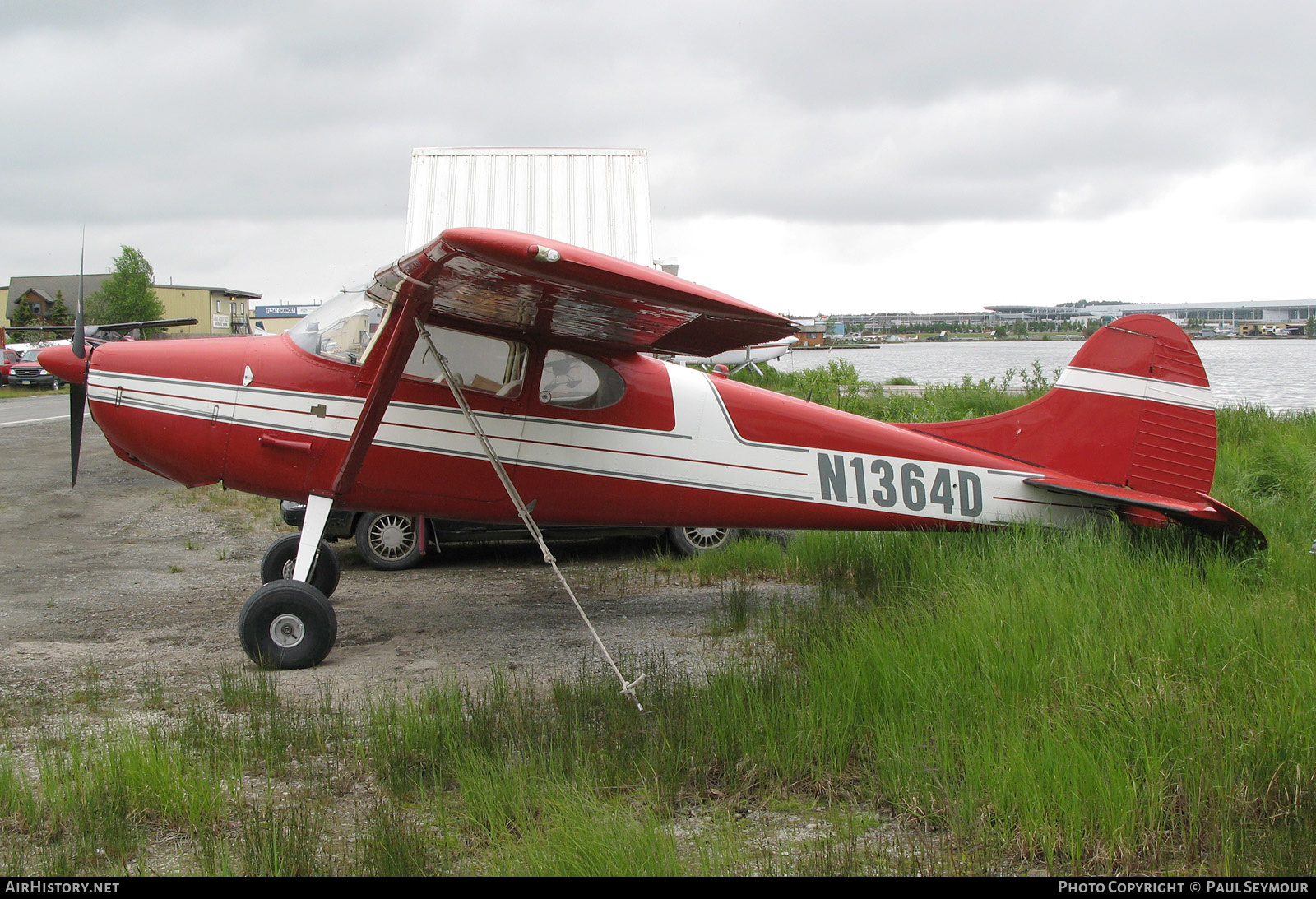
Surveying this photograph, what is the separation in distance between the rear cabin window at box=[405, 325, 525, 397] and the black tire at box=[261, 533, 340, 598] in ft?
6.03

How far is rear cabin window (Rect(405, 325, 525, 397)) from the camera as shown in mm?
6160

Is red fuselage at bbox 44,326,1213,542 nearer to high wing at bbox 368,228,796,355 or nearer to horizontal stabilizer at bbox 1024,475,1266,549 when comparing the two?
horizontal stabilizer at bbox 1024,475,1266,549

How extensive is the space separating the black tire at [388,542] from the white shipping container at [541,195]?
5814 millimetres

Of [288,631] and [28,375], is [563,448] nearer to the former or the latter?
[288,631]

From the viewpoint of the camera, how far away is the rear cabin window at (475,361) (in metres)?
6.16

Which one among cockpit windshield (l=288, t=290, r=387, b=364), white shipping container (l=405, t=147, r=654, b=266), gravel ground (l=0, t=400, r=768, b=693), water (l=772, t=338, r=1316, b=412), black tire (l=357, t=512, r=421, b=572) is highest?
white shipping container (l=405, t=147, r=654, b=266)

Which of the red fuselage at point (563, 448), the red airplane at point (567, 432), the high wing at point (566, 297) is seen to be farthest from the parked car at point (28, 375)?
the high wing at point (566, 297)

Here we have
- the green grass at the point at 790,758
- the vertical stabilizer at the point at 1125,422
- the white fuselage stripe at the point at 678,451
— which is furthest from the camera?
the vertical stabilizer at the point at 1125,422

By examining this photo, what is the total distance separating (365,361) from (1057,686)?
15.1 ft

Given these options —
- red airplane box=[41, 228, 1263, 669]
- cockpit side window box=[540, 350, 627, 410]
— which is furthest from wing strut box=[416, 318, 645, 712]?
cockpit side window box=[540, 350, 627, 410]

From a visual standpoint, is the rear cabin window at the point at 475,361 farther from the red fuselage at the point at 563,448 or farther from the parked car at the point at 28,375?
the parked car at the point at 28,375

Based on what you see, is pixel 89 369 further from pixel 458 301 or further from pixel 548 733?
pixel 548 733

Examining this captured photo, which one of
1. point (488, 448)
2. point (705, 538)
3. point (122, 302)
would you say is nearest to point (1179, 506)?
point (705, 538)
